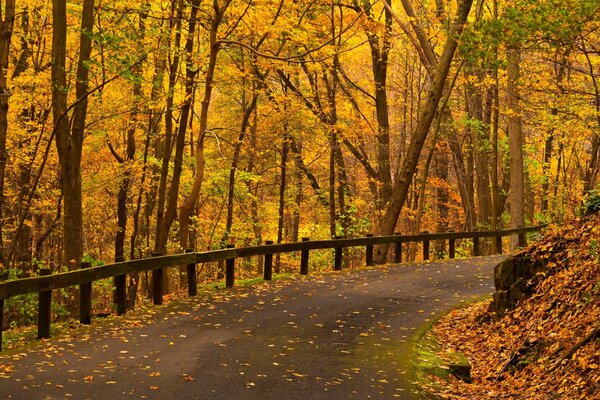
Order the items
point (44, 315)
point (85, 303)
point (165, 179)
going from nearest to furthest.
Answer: point (44, 315) → point (85, 303) → point (165, 179)

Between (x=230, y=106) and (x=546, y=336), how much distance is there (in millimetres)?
27245

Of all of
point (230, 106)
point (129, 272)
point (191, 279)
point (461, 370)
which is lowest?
point (461, 370)

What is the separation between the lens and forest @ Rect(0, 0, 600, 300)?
54.8 ft

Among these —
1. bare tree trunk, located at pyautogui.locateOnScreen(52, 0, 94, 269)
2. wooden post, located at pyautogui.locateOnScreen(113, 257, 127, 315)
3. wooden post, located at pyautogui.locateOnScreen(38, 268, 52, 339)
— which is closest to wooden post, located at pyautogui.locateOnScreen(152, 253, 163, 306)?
wooden post, located at pyautogui.locateOnScreen(113, 257, 127, 315)

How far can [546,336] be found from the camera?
9570 millimetres

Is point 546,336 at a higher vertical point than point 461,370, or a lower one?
higher

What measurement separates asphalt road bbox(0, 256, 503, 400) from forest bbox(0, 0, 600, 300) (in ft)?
8.63

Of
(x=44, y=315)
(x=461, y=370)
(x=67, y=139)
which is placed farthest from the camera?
(x=67, y=139)

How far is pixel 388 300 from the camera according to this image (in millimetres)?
15203

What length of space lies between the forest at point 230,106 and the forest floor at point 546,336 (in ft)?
14.4

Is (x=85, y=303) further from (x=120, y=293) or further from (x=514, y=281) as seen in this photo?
(x=514, y=281)

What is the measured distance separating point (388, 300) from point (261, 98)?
18379 mm

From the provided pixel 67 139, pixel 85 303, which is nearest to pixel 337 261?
pixel 67 139

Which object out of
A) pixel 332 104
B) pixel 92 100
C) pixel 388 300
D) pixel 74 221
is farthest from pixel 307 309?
pixel 332 104
